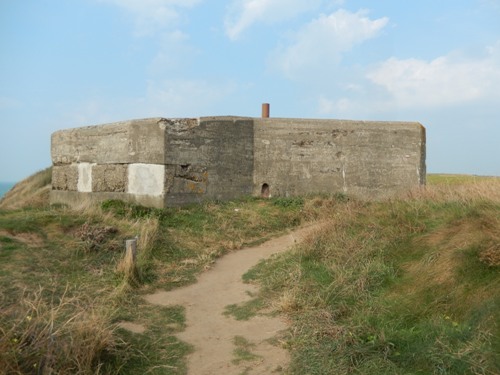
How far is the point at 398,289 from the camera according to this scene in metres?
5.39

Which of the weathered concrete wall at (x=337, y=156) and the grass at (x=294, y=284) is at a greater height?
the weathered concrete wall at (x=337, y=156)

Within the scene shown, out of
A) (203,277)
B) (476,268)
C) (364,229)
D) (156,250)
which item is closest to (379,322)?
(476,268)

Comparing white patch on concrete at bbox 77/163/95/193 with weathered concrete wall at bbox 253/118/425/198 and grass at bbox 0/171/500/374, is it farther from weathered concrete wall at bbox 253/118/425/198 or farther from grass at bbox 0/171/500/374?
weathered concrete wall at bbox 253/118/425/198

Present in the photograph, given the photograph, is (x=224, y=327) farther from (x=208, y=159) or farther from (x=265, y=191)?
(x=265, y=191)

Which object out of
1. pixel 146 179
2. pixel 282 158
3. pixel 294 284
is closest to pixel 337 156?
pixel 282 158

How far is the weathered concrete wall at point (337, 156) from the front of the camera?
1127cm

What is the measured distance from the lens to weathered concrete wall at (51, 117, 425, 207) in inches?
418

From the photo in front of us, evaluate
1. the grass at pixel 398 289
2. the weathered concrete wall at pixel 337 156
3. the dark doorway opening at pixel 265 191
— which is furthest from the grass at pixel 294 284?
the weathered concrete wall at pixel 337 156

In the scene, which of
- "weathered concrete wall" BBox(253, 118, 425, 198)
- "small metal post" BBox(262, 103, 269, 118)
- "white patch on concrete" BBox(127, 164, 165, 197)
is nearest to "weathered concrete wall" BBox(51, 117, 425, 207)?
"weathered concrete wall" BBox(253, 118, 425, 198)

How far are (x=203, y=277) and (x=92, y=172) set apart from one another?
546cm

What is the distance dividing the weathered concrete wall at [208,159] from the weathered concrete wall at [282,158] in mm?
23

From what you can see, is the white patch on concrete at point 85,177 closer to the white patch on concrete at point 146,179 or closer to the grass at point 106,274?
the white patch on concrete at point 146,179

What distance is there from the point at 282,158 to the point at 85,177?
4909mm

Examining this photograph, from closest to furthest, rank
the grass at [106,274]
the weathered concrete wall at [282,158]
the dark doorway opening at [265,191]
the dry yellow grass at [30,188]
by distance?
1. the grass at [106,274]
2. the weathered concrete wall at [282,158]
3. the dark doorway opening at [265,191]
4. the dry yellow grass at [30,188]
